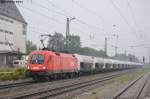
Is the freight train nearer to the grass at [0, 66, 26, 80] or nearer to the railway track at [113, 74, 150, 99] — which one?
the grass at [0, 66, 26, 80]

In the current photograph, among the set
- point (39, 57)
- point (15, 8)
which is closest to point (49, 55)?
point (39, 57)

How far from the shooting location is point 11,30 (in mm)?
90250

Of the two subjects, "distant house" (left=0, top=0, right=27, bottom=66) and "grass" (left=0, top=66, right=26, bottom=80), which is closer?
"grass" (left=0, top=66, right=26, bottom=80)

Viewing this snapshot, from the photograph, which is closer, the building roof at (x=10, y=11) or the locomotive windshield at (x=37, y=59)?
the locomotive windshield at (x=37, y=59)

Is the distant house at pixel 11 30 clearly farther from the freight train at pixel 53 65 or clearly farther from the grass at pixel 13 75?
the grass at pixel 13 75

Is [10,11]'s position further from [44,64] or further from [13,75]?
[44,64]

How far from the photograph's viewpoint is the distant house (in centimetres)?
8431

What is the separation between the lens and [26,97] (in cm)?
1977

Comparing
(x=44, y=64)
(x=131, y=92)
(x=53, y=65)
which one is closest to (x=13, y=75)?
(x=53, y=65)

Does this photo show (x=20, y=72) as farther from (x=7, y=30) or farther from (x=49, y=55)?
(x=7, y=30)

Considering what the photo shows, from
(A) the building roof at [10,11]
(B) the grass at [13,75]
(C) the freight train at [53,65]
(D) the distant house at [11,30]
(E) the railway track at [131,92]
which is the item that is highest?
(A) the building roof at [10,11]

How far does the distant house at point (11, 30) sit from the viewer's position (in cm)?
8431

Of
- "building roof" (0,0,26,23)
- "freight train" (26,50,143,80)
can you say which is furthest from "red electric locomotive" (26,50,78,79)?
"building roof" (0,0,26,23)

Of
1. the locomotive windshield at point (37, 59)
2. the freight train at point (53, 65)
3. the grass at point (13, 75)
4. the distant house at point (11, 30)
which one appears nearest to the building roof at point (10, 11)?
the distant house at point (11, 30)
